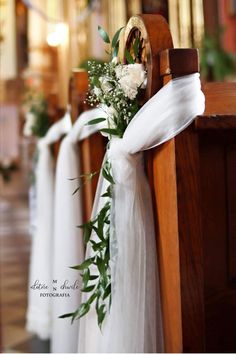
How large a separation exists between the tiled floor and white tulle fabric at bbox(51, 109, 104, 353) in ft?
2.45

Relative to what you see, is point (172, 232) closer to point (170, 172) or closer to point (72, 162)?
point (170, 172)

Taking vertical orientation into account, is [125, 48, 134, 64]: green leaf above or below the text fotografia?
above

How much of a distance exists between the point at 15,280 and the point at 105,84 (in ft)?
11.3

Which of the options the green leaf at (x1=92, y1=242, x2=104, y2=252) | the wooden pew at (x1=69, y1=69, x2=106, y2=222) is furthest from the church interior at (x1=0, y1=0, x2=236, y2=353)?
the wooden pew at (x1=69, y1=69, x2=106, y2=222)

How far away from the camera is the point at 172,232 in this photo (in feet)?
5.34

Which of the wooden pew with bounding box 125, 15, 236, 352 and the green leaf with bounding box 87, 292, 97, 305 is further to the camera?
the green leaf with bounding box 87, 292, 97, 305

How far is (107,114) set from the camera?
185 centimetres

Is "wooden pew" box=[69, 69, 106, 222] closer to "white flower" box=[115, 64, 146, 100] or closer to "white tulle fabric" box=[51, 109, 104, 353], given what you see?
"white tulle fabric" box=[51, 109, 104, 353]

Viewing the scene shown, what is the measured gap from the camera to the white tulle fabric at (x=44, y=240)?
3402mm

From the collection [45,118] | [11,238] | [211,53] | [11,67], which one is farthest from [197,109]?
[11,67]

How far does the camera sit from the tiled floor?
133 inches

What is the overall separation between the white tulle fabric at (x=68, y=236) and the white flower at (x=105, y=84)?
577 millimetres

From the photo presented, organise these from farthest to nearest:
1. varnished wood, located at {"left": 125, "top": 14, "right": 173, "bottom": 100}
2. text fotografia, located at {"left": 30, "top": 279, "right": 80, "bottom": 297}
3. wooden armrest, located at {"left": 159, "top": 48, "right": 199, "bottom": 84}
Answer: text fotografia, located at {"left": 30, "top": 279, "right": 80, "bottom": 297}, varnished wood, located at {"left": 125, "top": 14, "right": 173, "bottom": 100}, wooden armrest, located at {"left": 159, "top": 48, "right": 199, "bottom": 84}

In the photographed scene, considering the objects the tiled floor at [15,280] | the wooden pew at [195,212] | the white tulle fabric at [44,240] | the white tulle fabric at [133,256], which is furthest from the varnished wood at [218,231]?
the tiled floor at [15,280]
